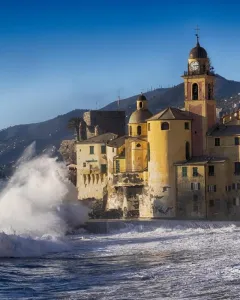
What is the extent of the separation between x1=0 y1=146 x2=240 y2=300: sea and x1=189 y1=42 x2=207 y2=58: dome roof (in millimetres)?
13554

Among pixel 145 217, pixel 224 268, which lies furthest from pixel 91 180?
Answer: pixel 224 268

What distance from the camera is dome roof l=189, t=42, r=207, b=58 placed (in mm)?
69438

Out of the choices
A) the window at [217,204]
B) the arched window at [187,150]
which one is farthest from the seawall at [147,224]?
the arched window at [187,150]

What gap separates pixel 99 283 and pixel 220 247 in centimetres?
1329

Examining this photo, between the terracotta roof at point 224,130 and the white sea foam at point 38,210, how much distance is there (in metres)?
11.9

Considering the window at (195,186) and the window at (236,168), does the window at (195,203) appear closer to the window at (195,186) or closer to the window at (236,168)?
the window at (195,186)

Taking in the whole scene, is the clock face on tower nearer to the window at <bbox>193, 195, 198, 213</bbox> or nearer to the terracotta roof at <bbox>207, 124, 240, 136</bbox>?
the terracotta roof at <bbox>207, 124, 240, 136</bbox>

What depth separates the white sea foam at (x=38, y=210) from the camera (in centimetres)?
5591

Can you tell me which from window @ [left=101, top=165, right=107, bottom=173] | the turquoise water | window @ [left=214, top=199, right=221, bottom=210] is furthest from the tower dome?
the turquoise water

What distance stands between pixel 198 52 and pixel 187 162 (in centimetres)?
897

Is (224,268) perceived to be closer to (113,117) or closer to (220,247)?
(220,247)

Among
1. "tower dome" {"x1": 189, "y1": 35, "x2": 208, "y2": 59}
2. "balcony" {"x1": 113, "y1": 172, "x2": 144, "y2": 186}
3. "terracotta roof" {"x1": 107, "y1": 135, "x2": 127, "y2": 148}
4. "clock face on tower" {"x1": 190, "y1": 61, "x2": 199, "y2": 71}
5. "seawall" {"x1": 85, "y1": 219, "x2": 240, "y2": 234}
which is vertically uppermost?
"tower dome" {"x1": 189, "y1": 35, "x2": 208, "y2": 59}

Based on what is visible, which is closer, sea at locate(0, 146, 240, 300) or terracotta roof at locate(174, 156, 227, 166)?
sea at locate(0, 146, 240, 300)

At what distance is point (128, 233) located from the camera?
6431 cm
